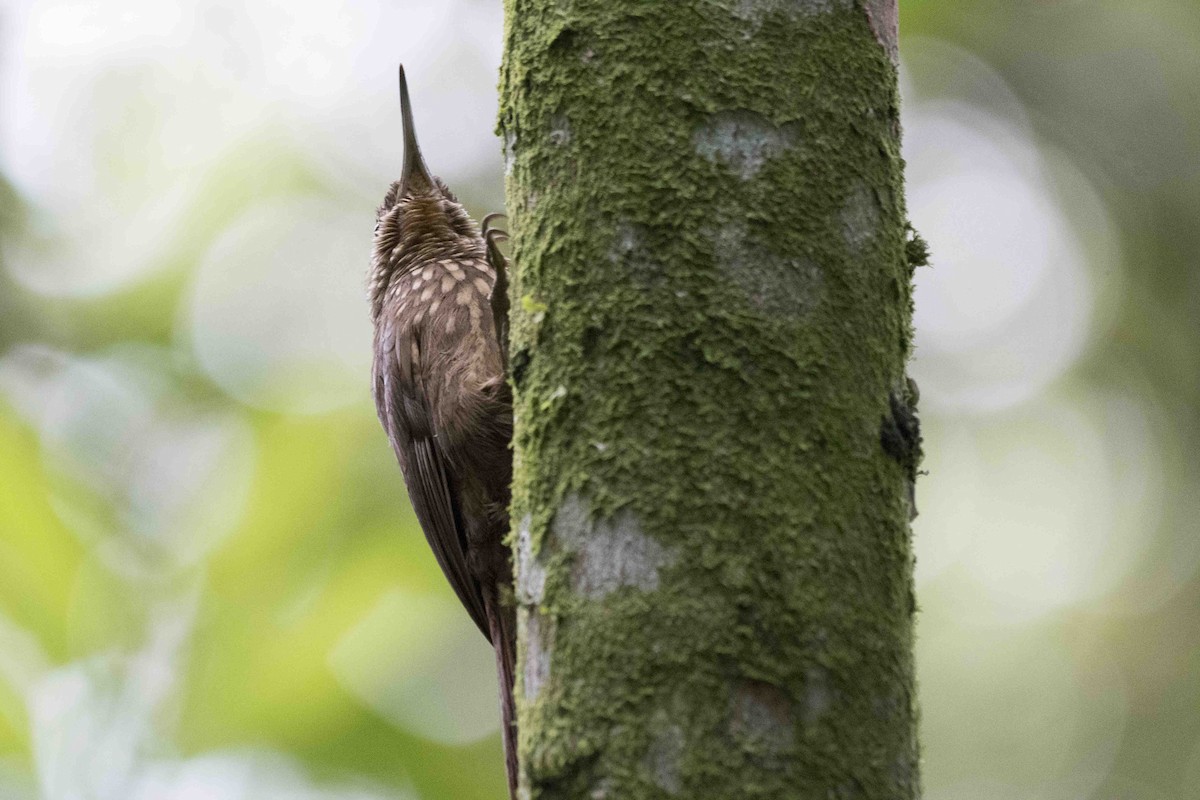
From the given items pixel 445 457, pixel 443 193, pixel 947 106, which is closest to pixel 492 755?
pixel 445 457

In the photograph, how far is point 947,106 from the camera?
285 inches

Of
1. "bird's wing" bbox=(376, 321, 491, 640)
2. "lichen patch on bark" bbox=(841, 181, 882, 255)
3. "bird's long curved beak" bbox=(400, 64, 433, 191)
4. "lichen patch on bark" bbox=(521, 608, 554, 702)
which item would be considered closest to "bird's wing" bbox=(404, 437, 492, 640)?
"bird's wing" bbox=(376, 321, 491, 640)

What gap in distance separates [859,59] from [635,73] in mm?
320

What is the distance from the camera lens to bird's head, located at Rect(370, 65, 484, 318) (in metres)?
4.03

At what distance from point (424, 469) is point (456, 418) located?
0.26m

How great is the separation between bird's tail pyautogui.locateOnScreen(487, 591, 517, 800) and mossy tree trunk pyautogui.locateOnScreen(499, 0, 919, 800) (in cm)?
144

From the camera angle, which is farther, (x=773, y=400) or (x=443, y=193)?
(x=443, y=193)

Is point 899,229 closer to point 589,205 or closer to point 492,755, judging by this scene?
point 589,205

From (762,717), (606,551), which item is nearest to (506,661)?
(606,551)

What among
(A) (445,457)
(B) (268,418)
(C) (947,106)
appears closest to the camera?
(A) (445,457)

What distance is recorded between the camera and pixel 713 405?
59.4 inches

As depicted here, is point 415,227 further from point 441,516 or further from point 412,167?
point 441,516

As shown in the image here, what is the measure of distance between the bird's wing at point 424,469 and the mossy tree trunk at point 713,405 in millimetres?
1814

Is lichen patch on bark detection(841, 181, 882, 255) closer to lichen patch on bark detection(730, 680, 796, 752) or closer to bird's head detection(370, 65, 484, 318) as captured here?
lichen patch on bark detection(730, 680, 796, 752)
